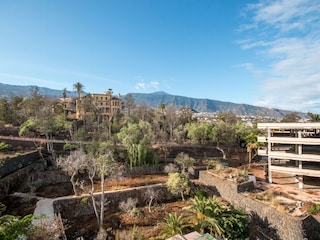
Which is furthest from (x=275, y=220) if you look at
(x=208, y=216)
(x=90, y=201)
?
(x=90, y=201)

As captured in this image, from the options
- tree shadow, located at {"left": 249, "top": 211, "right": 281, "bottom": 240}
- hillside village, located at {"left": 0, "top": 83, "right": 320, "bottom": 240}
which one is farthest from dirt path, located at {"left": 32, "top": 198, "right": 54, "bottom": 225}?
tree shadow, located at {"left": 249, "top": 211, "right": 281, "bottom": 240}

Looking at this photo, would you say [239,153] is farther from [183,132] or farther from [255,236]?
[255,236]

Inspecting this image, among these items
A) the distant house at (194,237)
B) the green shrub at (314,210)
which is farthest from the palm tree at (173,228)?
the green shrub at (314,210)

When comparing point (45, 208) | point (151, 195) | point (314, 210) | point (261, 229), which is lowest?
point (261, 229)

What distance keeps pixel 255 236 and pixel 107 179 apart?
56.5 ft

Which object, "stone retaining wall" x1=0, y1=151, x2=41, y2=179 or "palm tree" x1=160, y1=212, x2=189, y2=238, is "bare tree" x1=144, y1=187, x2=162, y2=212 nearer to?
"palm tree" x1=160, y1=212, x2=189, y2=238

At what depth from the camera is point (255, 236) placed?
1600 centimetres

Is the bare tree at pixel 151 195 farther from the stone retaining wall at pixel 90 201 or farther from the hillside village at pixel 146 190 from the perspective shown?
the stone retaining wall at pixel 90 201

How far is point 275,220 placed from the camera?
628 inches

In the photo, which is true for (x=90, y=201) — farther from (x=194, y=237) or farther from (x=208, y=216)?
(x=194, y=237)

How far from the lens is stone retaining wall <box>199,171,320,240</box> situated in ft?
47.3

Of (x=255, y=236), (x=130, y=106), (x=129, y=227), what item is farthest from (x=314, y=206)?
(x=130, y=106)

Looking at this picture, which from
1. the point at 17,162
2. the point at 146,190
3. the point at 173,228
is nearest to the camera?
the point at 173,228

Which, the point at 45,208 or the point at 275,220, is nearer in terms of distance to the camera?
the point at 275,220
